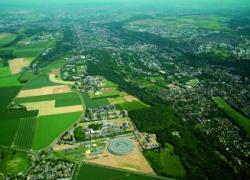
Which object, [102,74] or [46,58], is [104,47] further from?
[102,74]

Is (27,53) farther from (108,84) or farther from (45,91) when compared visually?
(108,84)

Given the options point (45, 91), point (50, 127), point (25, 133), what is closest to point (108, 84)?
→ point (45, 91)

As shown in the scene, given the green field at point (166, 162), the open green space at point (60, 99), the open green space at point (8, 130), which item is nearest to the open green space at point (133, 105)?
the open green space at point (60, 99)

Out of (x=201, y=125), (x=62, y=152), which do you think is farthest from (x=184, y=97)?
(x=62, y=152)

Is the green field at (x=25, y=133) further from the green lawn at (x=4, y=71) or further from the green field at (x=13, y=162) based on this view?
the green lawn at (x=4, y=71)

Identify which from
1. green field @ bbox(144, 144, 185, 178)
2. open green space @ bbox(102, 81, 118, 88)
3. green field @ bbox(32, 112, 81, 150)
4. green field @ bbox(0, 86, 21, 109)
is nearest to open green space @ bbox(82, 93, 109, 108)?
green field @ bbox(32, 112, 81, 150)
